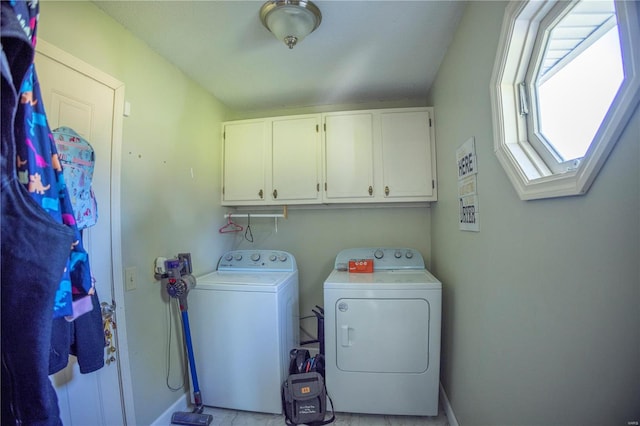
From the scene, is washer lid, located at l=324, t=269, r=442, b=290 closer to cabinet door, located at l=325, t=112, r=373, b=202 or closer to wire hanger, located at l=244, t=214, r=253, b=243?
cabinet door, located at l=325, t=112, r=373, b=202

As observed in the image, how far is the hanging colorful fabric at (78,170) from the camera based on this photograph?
3.91ft

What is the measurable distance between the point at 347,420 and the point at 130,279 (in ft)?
5.41

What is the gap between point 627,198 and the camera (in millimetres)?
584

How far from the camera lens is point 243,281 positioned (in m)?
1.92

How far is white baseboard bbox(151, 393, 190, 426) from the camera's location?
5.58 ft

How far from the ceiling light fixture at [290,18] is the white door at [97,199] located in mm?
918

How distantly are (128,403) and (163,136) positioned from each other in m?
1.63

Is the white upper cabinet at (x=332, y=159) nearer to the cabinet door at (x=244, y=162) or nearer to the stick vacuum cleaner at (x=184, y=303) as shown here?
the cabinet door at (x=244, y=162)

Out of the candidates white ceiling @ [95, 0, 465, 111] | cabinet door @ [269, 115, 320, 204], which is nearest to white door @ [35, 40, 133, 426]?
white ceiling @ [95, 0, 465, 111]

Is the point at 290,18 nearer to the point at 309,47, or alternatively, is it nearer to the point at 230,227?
the point at 309,47

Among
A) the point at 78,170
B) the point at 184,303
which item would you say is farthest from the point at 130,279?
the point at 78,170

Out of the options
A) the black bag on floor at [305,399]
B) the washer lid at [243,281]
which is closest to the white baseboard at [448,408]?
the black bag on floor at [305,399]

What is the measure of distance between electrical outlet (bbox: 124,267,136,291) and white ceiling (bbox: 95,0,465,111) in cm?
141

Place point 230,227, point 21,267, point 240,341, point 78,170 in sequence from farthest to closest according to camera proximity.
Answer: point 230,227 < point 240,341 < point 78,170 < point 21,267
